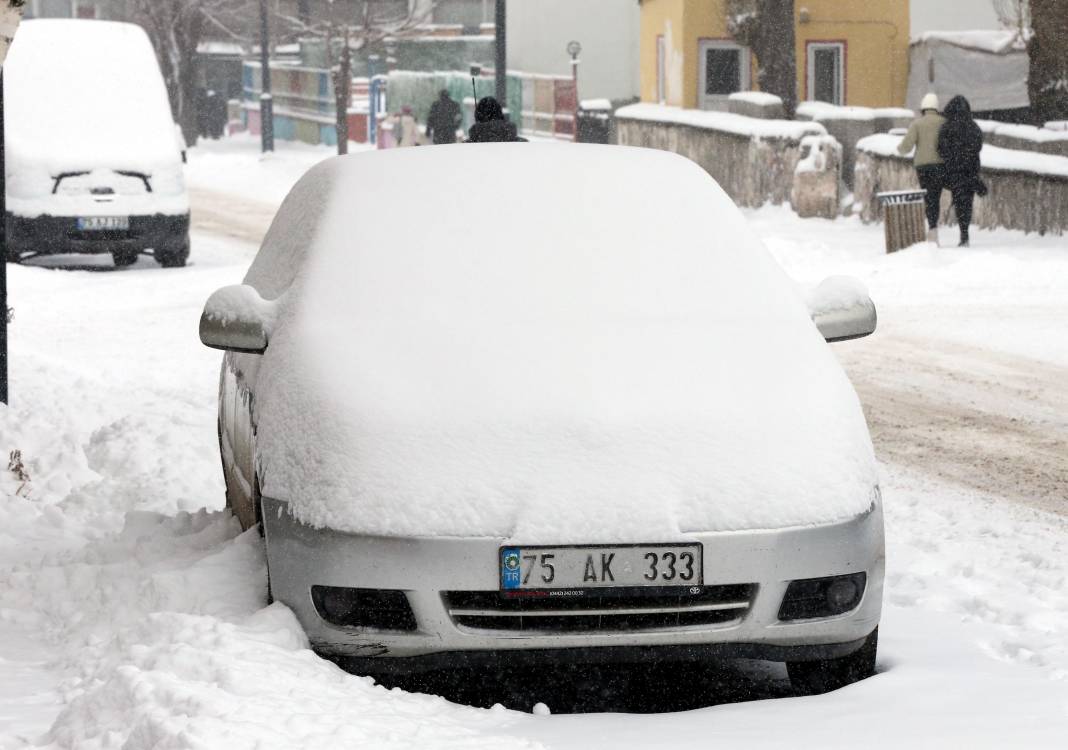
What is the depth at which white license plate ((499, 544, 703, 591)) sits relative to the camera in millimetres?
4934

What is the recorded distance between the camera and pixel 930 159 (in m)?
21.4

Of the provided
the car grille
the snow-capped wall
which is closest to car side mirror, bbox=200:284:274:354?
the car grille

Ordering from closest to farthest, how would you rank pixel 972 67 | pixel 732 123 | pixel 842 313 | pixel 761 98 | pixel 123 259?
pixel 842 313
pixel 123 259
pixel 732 123
pixel 761 98
pixel 972 67

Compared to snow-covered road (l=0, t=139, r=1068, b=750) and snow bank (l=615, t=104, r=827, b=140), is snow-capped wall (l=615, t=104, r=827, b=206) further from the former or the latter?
snow-covered road (l=0, t=139, r=1068, b=750)

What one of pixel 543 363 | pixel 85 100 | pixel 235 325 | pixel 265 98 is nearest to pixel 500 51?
pixel 85 100

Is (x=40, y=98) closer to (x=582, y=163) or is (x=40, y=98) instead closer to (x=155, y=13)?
(x=582, y=163)

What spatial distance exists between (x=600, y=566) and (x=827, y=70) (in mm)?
33739

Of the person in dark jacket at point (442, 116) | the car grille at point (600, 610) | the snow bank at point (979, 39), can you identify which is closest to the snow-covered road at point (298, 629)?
the car grille at point (600, 610)

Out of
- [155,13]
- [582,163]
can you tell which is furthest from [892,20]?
[582,163]

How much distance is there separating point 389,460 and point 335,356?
0.55 metres

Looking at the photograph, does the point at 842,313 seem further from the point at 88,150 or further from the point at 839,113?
the point at 839,113

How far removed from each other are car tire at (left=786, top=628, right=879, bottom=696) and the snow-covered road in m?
0.10

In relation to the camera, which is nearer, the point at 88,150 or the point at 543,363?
the point at 543,363

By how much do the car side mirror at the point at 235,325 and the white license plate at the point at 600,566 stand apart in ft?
4.47
